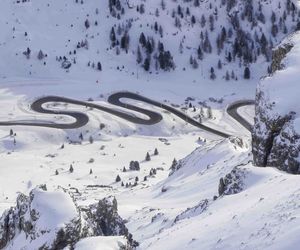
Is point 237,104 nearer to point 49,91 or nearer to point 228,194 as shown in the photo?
point 49,91

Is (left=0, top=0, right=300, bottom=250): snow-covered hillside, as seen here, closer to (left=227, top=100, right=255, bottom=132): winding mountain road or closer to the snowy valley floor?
the snowy valley floor

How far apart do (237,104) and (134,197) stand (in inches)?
3247

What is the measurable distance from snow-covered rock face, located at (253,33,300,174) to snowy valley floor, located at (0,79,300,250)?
2526mm

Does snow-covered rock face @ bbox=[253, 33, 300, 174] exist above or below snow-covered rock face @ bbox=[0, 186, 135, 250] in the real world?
above

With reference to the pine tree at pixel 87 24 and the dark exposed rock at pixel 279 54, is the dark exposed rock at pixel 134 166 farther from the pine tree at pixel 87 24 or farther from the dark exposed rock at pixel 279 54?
the pine tree at pixel 87 24

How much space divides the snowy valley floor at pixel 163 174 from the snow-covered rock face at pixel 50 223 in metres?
4.78

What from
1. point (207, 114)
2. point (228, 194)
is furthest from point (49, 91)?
point (228, 194)

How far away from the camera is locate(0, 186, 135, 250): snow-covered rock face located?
41719 mm

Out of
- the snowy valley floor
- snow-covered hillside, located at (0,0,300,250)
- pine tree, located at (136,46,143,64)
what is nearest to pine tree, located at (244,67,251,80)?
snow-covered hillside, located at (0,0,300,250)

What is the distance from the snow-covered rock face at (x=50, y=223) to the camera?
41.7m

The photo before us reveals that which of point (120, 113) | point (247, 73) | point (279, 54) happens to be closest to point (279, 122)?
point (279, 54)

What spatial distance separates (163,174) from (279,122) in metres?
65.8

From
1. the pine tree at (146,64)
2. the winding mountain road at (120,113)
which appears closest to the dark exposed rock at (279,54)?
the winding mountain road at (120,113)

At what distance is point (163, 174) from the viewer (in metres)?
120
